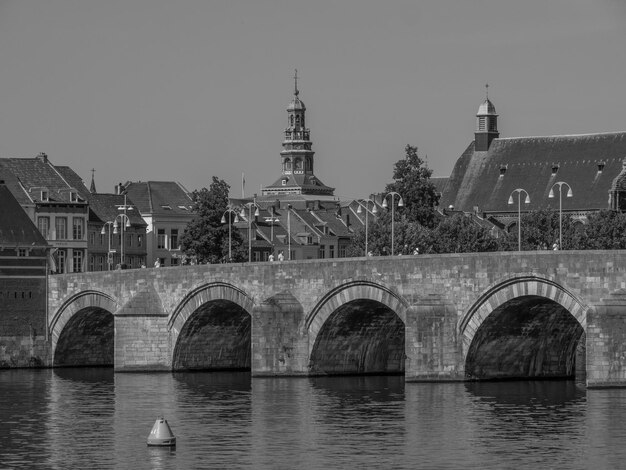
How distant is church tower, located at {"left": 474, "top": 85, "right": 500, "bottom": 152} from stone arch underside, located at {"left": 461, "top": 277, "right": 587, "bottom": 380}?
329 feet

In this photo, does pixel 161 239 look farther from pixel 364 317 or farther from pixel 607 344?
pixel 607 344

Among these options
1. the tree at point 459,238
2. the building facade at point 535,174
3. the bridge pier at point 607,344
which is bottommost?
the bridge pier at point 607,344

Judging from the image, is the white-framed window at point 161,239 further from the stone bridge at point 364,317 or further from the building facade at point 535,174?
the stone bridge at point 364,317

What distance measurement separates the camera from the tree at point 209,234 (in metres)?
135

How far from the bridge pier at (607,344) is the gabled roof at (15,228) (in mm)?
40430

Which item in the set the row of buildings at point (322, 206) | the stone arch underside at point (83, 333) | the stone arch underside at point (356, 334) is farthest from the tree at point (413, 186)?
the stone arch underside at point (356, 334)

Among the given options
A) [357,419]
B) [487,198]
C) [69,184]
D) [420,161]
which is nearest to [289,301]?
[357,419]

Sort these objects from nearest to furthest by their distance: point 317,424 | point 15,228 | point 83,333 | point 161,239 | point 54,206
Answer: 1. point 317,424
2. point 15,228
3. point 83,333
4. point 54,206
5. point 161,239

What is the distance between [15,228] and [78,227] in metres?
26.3

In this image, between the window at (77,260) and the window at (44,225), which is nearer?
the window at (44,225)

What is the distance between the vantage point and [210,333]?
99.8m

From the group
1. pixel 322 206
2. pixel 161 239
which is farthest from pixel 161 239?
pixel 322 206

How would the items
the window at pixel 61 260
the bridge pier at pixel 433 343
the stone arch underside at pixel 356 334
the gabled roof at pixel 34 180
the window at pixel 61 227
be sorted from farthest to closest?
the window at pixel 61 227
the window at pixel 61 260
the gabled roof at pixel 34 180
the stone arch underside at pixel 356 334
the bridge pier at pixel 433 343

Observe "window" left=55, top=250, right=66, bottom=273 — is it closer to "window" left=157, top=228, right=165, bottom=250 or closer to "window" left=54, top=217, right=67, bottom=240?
"window" left=54, top=217, right=67, bottom=240
